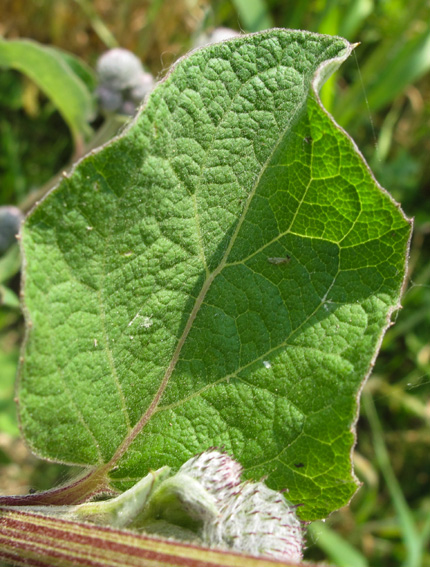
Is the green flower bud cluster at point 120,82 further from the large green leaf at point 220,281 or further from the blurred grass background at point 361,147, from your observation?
the large green leaf at point 220,281

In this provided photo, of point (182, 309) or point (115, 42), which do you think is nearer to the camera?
point (182, 309)

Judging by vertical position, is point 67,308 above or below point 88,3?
below

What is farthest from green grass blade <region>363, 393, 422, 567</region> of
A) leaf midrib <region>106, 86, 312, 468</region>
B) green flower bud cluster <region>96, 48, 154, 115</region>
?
leaf midrib <region>106, 86, 312, 468</region>

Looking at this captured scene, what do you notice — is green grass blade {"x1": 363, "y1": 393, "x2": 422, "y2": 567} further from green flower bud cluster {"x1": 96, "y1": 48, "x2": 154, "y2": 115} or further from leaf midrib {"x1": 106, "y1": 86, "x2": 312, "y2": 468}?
leaf midrib {"x1": 106, "y1": 86, "x2": 312, "y2": 468}

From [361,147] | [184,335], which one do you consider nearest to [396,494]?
[361,147]

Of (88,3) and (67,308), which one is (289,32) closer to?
(67,308)

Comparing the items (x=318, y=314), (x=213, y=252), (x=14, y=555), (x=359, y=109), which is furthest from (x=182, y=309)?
(x=359, y=109)


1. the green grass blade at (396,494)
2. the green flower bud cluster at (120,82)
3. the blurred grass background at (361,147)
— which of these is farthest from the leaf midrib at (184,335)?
the green grass blade at (396,494)
